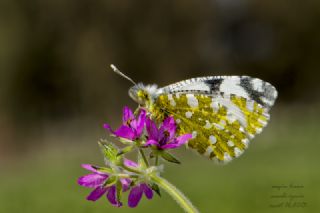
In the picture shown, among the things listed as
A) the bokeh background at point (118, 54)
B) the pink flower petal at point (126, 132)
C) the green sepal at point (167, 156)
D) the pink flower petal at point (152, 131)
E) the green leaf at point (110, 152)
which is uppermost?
the bokeh background at point (118, 54)

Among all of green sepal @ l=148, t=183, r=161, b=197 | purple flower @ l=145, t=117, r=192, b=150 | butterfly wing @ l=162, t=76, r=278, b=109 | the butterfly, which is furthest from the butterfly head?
green sepal @ l=148, t=183, r=161, b=197

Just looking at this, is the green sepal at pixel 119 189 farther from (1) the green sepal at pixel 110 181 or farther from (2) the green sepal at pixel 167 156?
(2) the green sepal at pixel 167 156

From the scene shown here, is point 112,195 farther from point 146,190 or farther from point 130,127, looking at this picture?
point 130,127


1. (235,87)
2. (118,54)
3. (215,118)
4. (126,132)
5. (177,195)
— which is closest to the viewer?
(177,195)

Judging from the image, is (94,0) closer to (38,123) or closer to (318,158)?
(38,123)

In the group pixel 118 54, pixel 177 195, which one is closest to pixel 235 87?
pixel 177 195

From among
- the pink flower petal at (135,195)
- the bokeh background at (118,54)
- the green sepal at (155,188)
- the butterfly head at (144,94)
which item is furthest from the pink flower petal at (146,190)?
the bokeh background at (118,54)

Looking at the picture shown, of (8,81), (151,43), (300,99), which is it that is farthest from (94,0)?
(300,99)
